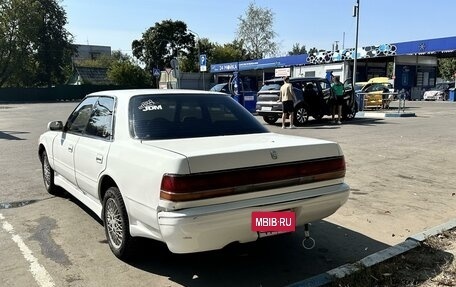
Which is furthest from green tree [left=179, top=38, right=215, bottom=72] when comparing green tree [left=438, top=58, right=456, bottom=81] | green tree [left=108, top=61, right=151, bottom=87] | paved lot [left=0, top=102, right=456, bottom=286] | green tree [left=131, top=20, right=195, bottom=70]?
paved lot [left=0, top=102, right=456, bottom=286]

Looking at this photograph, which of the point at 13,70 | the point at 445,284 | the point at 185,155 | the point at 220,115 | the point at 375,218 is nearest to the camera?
the point at 185,155

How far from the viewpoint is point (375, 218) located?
5.43 metres

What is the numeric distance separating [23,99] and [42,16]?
16.3 meters

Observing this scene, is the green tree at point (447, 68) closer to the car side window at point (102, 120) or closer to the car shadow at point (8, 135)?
the car shadow at point (8, 135)

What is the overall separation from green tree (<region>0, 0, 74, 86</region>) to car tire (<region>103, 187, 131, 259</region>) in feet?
224

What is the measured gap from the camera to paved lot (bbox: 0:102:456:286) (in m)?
3.87

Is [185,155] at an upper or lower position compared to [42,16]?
lower

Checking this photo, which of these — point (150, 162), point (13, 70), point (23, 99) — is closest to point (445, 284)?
point (150, 162)

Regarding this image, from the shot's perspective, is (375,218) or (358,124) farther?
(358,124)

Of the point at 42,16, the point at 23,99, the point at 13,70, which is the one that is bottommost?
the point at 23,99

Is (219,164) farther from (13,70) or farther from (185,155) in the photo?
(13,70)

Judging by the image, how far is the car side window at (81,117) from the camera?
5.21 m

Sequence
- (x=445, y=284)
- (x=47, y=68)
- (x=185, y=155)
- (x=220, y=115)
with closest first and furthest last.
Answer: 1. (x=185, y=155)
2. (x=445, y=284)
3. (x=220, y=115)
4. (x=47, y=68)

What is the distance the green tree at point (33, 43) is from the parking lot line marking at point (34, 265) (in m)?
67.3
